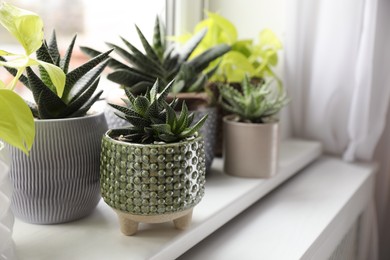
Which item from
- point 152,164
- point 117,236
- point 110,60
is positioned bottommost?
point 117,236

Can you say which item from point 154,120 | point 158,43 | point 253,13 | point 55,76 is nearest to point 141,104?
point 154,120

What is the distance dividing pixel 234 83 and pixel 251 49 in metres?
0.09

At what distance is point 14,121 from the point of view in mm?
412

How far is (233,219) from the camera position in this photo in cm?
76

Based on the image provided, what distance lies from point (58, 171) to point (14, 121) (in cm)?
16

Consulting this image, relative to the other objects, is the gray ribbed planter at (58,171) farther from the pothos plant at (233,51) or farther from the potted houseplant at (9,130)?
the pothos plant at (233,51)

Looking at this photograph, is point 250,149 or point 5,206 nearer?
point 5,206

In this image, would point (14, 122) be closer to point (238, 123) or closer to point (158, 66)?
point (158, 66)

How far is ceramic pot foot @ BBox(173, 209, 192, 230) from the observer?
59 centimetres

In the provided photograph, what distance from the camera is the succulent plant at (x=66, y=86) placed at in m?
0.56

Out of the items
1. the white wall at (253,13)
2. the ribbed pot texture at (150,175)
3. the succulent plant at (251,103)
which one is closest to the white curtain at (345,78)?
the white wall at (253,13)

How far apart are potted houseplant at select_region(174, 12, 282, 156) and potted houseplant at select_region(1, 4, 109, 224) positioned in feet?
1.10

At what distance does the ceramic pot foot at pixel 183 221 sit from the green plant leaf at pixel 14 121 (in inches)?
9.5

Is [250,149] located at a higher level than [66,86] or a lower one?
lower
